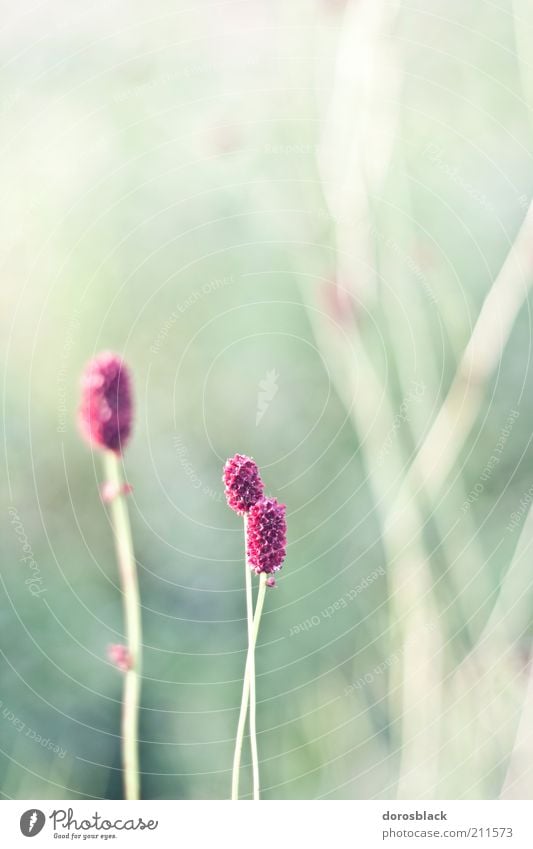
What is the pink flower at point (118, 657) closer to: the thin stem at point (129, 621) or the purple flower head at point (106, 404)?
the thin stem at point (129, 621)

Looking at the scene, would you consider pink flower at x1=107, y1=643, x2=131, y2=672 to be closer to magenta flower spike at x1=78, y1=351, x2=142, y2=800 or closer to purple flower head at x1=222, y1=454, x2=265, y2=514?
magenta flower spike at x1=78, y1=351, x2=142, y2=800

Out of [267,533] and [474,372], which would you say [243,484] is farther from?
[474,372]

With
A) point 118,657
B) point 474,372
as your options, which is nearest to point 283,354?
point 474,372

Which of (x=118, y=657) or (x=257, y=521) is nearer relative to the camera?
(x=257, y=521)

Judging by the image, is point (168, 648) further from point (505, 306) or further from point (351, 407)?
point (505, 306)

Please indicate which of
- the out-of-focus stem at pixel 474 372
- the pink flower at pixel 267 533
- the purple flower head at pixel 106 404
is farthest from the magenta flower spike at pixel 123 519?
the out-of-focus stem at pixel 474 372

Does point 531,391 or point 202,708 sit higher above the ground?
point 531,391

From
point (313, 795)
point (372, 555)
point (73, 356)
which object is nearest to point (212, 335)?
point (73, 356)
